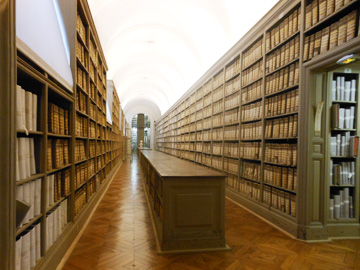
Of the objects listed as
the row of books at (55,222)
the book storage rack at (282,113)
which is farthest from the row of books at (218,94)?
the row of books at (55,222)

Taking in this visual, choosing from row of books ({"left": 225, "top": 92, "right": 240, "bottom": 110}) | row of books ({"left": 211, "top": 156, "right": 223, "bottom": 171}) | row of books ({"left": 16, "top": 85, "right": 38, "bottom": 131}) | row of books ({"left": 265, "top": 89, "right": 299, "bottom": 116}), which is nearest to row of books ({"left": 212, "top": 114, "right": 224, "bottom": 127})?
row of books ({"left": 225, "top": 92, "right": 240, "bottom": 110})

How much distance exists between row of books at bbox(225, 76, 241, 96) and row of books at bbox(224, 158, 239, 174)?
1554mm

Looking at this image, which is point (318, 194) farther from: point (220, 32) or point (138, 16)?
point (138, 16)

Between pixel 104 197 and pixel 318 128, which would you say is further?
pixel 104 197

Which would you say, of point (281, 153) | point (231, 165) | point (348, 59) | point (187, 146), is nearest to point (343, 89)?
point (348, 59)

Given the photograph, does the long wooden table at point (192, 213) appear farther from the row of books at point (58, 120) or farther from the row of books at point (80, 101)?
the row of books at point (80, 101)

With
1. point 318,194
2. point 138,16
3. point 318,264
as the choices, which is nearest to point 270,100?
point 318,194

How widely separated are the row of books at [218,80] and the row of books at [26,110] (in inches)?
193

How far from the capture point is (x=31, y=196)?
1.88m

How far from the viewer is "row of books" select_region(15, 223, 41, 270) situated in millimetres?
1661

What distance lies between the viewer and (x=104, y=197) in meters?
5.50

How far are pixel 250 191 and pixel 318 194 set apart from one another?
1586 millimetres

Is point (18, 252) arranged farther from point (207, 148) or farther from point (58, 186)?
point (207, 148)

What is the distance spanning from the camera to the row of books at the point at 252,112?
4461mm
